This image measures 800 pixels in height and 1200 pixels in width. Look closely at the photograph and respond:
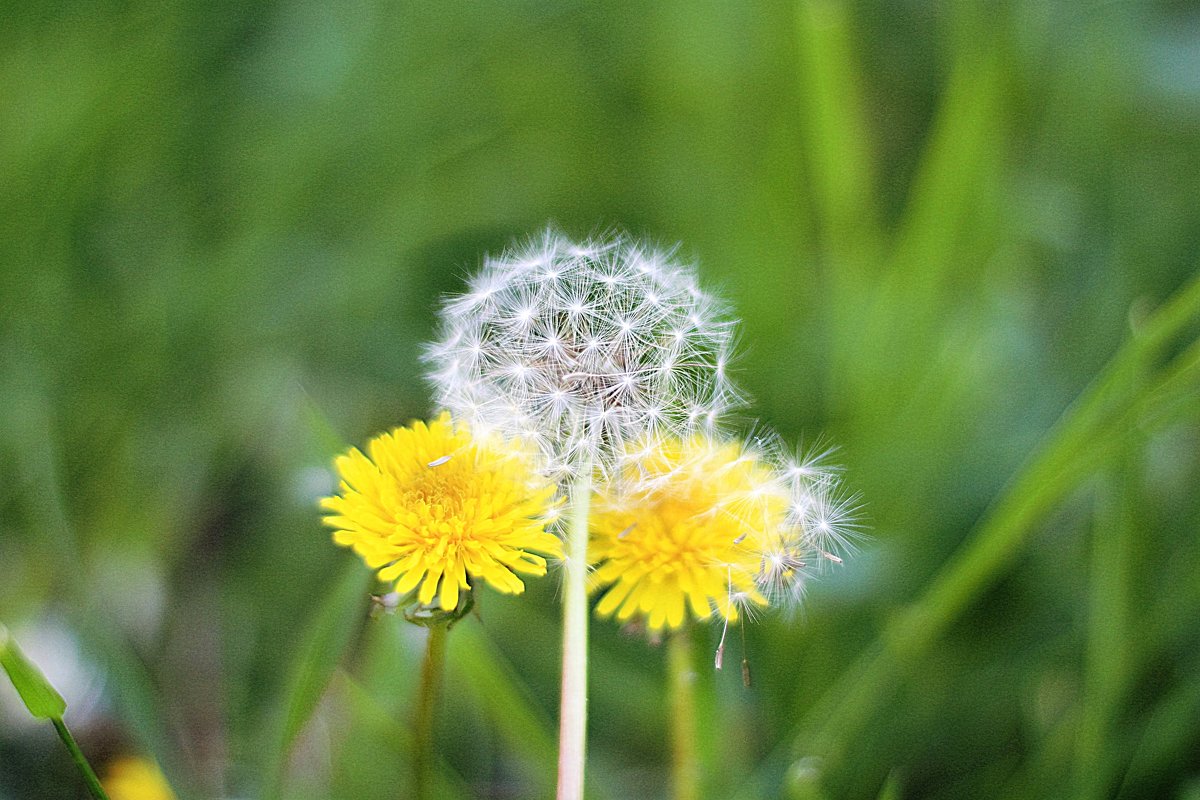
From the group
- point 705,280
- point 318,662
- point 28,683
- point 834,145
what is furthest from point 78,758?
point 834,145

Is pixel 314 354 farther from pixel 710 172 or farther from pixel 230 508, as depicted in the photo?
pixel 710 172

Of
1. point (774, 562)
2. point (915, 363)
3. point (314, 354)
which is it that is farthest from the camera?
point (314, 354)

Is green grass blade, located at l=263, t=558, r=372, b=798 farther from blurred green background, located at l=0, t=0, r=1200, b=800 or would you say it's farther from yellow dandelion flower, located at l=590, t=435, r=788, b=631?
yellow dandelion flower, located at l=590, t=435, r=788, b=631

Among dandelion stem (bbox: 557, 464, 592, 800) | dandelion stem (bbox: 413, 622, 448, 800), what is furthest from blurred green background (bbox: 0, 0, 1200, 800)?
dandelion stem (bbox: 557, 464, 592, 800)

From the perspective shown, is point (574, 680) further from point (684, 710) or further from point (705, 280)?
point (705, 280)

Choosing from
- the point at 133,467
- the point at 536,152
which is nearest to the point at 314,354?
the point at 133,467

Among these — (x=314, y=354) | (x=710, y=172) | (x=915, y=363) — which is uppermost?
(x=710, y=172)
